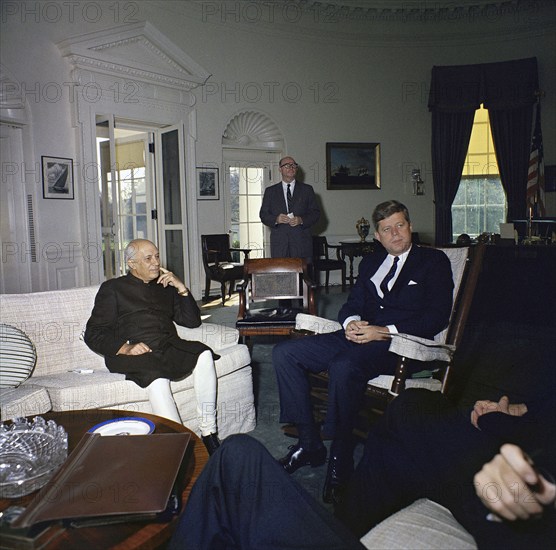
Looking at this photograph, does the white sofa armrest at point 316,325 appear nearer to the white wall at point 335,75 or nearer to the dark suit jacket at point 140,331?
the dark suit jacket at point 140,331

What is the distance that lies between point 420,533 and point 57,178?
19.5 feet

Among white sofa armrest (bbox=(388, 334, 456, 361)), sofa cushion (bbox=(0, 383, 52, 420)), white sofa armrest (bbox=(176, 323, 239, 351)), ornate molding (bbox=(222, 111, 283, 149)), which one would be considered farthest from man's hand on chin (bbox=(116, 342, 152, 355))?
ornate molding (bbox=(222, 111, 283, 149))

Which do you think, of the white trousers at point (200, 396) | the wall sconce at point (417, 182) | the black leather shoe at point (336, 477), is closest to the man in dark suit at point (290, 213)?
the white trousers at point (200, 396)

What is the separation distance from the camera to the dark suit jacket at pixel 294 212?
6.16 metres

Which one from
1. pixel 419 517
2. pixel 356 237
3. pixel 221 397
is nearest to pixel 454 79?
pixel 356 237

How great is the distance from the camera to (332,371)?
2.66 metres

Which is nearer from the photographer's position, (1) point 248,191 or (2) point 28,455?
(2) point 28,455

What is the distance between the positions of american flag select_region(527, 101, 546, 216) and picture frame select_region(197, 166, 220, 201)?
5.19 meters

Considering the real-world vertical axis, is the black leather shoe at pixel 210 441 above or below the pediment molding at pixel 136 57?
below

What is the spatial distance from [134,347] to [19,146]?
4053 millimetres

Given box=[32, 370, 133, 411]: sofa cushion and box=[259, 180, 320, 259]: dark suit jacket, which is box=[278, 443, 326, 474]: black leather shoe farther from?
box=[259, 180, 320, 259]: dark suit jacket

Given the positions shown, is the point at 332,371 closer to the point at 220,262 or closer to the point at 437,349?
the point at 437,349

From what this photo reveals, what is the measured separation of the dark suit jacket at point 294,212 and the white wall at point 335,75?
2177 millimetres

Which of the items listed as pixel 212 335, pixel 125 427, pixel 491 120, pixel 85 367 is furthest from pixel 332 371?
pixel 491 120
